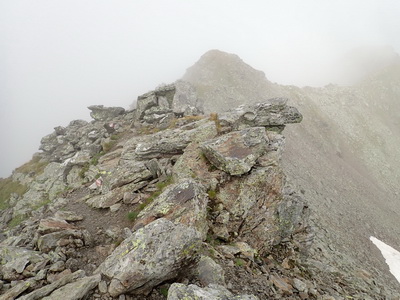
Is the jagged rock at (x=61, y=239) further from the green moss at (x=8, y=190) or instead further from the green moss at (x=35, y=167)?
the green moss at (x=35, y=167)

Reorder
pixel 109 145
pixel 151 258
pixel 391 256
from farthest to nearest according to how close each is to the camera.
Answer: pixel 391 256
pixel 109 145
pixel 151 258

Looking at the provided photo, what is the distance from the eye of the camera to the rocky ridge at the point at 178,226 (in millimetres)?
10305

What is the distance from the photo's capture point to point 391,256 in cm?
3803

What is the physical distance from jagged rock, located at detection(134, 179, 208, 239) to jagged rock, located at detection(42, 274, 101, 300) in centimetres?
450

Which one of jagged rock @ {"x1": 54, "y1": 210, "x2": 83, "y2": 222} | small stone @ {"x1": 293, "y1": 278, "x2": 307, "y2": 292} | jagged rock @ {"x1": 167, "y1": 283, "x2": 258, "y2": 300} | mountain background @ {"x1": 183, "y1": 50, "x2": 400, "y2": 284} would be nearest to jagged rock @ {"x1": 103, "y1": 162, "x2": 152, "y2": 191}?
jagged rock @ {"x1": 54, "y1": 210, "x2": 83, "y2": 222}

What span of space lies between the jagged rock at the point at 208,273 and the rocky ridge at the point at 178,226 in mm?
47

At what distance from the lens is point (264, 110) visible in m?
25.8

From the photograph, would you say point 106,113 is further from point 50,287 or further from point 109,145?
point 50,287

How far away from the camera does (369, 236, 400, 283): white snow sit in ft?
115

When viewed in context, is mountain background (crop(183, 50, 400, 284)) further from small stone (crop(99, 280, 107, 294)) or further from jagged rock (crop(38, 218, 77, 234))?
jagged rock (crop(38, 218, 77, 234))

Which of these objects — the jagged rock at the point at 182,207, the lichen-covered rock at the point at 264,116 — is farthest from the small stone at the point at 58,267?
the lichen-covered rock at the point at 264,116

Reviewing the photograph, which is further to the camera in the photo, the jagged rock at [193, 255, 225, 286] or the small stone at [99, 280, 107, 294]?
the jagged rock at [193, 255, 225, 286]

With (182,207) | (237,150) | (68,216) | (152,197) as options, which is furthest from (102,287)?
(237,150)

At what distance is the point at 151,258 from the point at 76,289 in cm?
295
